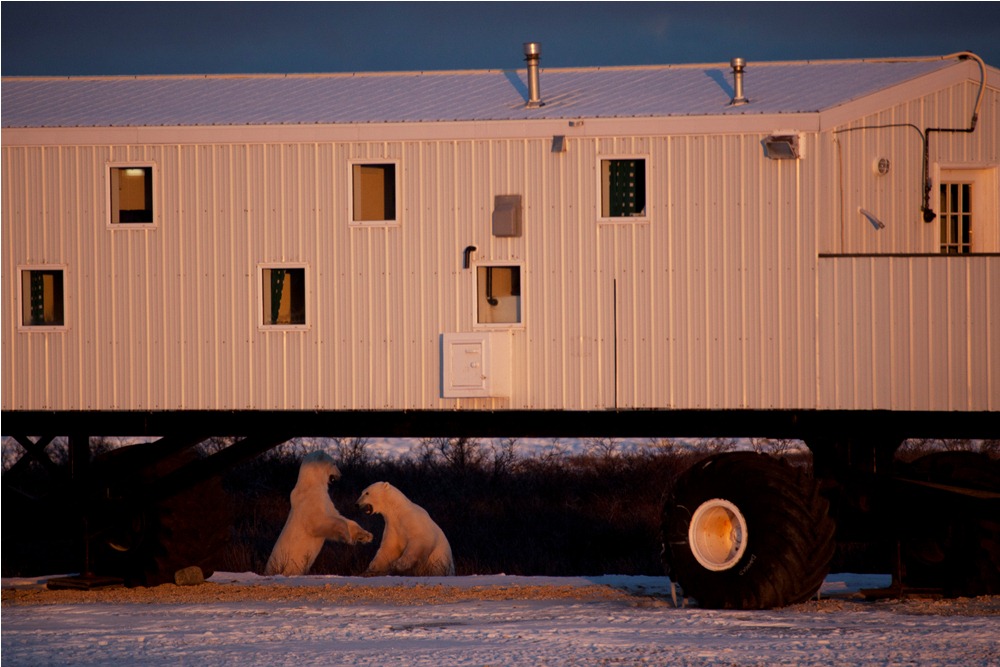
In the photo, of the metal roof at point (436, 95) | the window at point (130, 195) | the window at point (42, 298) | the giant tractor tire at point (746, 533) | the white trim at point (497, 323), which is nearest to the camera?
the giant tractor tire at point (746, 533)

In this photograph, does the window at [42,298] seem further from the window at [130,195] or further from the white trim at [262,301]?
the white trim at [262,301]

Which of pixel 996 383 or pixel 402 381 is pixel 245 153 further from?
pixel 996 383

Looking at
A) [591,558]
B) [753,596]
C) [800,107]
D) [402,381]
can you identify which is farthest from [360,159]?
[591,558]

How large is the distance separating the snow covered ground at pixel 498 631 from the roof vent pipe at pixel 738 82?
4808 mm

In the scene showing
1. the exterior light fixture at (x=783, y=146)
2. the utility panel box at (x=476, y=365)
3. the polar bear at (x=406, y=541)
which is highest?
the exterior light fixture at (x=783, y=146)

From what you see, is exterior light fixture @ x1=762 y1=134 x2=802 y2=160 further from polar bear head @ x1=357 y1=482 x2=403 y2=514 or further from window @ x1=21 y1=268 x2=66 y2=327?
window @ x1=21 y1=268 x2=66 y2=327

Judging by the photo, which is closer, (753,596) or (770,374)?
(753,596)

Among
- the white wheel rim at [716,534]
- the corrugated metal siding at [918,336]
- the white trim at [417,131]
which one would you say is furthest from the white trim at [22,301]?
the corrugated metal siding at [918,336]

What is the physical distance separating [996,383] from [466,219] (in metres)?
5.16

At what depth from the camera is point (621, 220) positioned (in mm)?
13227

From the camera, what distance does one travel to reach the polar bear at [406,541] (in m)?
16.3

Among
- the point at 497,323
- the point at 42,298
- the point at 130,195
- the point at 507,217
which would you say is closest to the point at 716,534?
the point at 497,323

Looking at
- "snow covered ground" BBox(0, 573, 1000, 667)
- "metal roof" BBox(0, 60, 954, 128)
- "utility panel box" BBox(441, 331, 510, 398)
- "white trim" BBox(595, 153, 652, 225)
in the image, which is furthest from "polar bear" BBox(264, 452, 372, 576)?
"white trim" BBox(595, 153, 652, 225)

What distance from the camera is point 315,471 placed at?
57.0 feet
